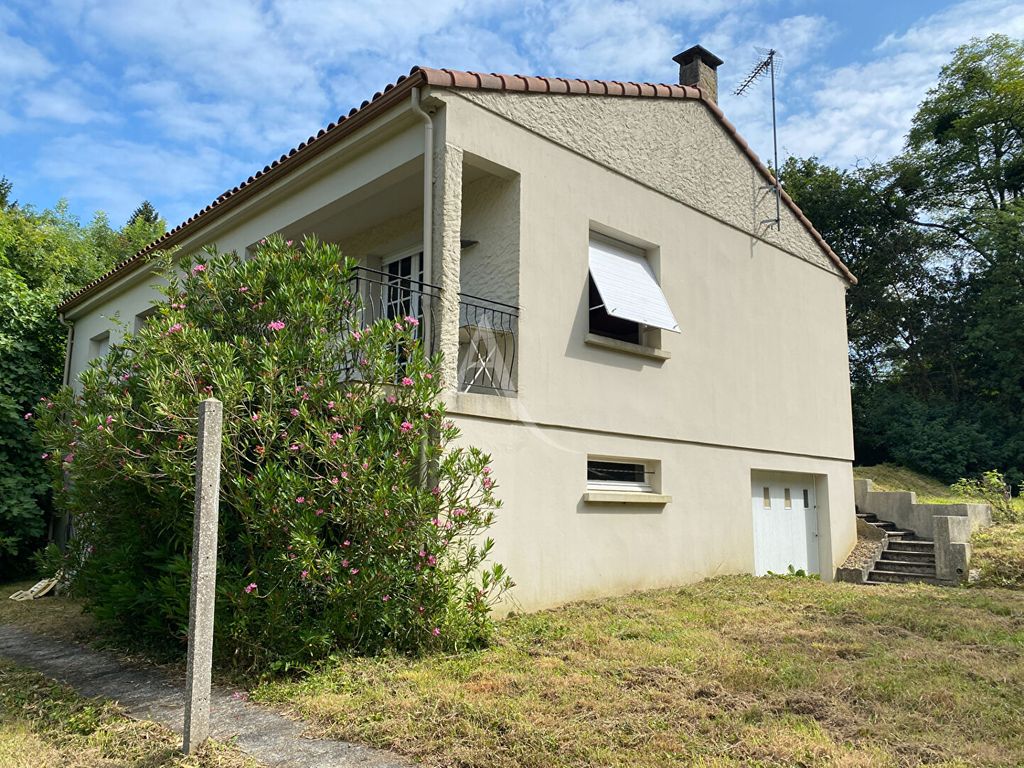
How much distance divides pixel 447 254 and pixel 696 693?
427 centimetres

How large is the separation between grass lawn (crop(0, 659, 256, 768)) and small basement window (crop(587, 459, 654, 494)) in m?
5.07

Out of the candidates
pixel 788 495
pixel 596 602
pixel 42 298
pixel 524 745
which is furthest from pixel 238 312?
pixel 42 298

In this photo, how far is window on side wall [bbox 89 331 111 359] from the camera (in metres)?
14.2

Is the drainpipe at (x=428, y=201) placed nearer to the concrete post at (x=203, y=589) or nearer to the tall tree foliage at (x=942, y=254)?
the concrete post at (x=203, y=589)

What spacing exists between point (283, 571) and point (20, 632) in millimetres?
4702

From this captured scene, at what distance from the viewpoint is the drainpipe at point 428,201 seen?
22.7 ft

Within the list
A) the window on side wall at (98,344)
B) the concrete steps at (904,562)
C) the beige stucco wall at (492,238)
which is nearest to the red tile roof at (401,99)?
the beige stucco wall at (492,238)

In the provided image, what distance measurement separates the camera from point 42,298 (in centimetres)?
1477

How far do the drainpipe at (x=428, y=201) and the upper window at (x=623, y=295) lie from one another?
234 centimetres

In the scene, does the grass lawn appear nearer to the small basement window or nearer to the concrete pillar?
the concrete pillar

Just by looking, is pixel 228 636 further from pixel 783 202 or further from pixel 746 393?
pixel 783 202

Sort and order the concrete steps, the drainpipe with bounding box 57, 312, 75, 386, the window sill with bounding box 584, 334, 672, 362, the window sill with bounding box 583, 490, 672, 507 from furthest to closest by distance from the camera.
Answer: the drainpipe with bounding box 57, 312, 75, 386 → the concrete steps → the window sill with bounding box 584, 334, 672, 362 → the window sill with bounding box 583, 490, 672, 507

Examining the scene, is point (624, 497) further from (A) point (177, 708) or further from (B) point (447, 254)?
(A) point (177, 708)

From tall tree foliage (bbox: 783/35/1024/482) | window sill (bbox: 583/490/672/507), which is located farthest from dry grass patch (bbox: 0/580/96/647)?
tall tree foliage (bbox: 783/35/1024/482)
